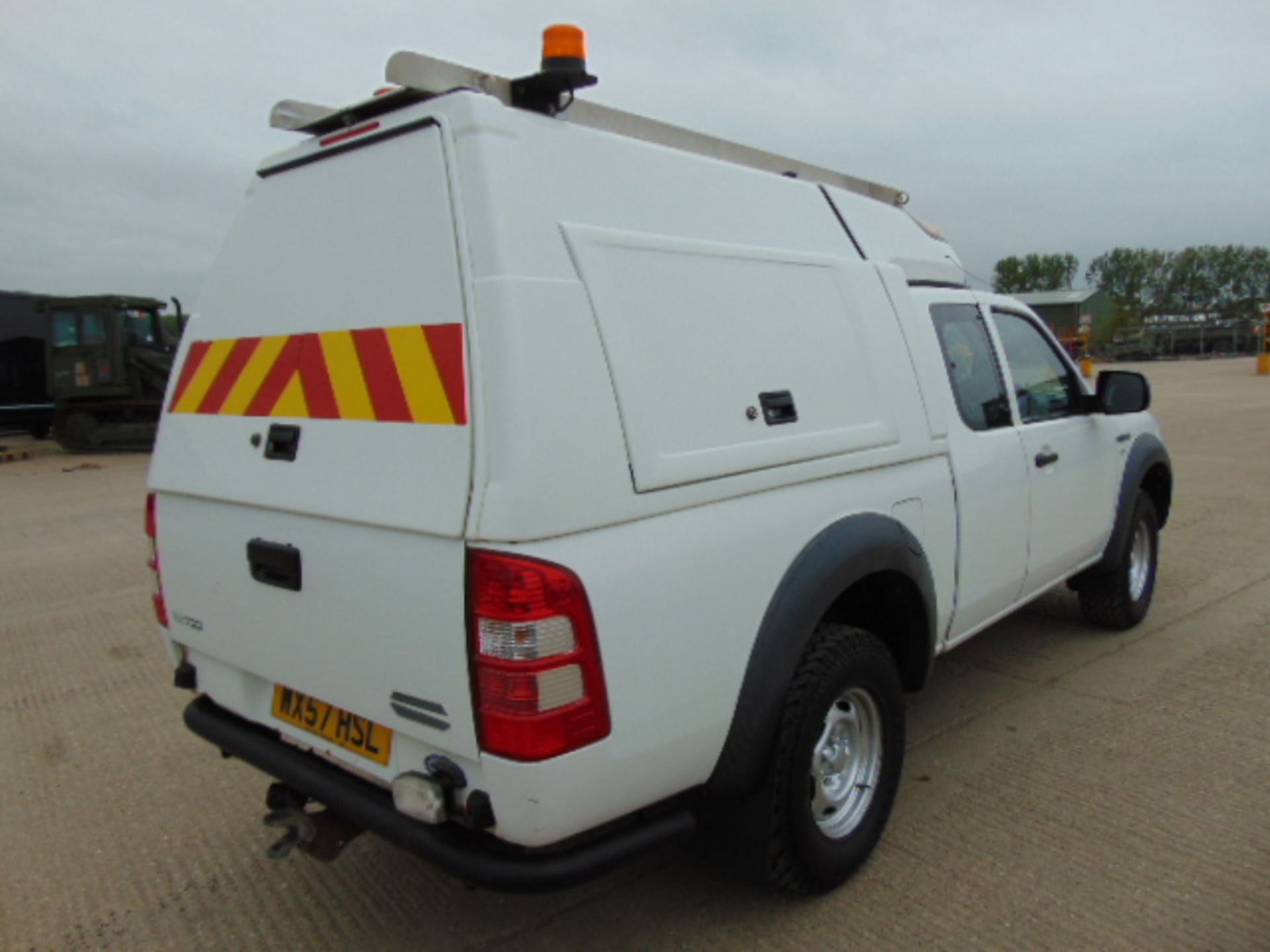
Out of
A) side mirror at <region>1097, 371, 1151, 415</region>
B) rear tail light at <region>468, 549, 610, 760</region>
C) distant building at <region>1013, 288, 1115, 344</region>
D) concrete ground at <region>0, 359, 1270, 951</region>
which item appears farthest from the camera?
distant building at <region>1013, 288, 1115, 344</region>

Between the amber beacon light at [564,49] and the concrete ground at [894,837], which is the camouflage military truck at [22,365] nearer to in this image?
the concrete ground at [894,837]

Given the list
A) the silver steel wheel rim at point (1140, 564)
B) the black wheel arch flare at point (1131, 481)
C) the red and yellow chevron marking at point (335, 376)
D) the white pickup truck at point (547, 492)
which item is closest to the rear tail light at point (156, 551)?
the white pickup truck at point (547, 492)

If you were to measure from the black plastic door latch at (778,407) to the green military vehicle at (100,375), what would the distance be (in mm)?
15472

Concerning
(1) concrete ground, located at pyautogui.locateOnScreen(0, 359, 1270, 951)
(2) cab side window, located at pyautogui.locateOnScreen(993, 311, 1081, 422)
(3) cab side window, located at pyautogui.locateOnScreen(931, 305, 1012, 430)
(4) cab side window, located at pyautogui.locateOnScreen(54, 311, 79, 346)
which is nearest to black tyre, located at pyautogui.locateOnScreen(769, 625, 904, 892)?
(1) concrete ground, located at pyautogui.locateOnScreen(0, 359, 1270, 951)

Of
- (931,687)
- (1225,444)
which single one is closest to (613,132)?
(931,687)

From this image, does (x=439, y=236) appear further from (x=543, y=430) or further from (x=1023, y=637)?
(x=1023, y=637)

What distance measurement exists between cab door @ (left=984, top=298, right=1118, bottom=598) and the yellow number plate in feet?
8.73

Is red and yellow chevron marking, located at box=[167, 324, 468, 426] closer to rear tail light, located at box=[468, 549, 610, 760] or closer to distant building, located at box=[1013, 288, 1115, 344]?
rear tail light, located at box=[468, 549, 610, 760]

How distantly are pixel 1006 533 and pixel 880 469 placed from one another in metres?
0.98

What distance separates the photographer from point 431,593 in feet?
6.42

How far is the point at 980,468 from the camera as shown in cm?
329

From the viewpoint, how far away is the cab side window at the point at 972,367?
3.32m

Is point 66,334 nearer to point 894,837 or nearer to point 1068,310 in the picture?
point 894,837

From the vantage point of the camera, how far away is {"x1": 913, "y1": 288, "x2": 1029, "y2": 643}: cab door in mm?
3238
